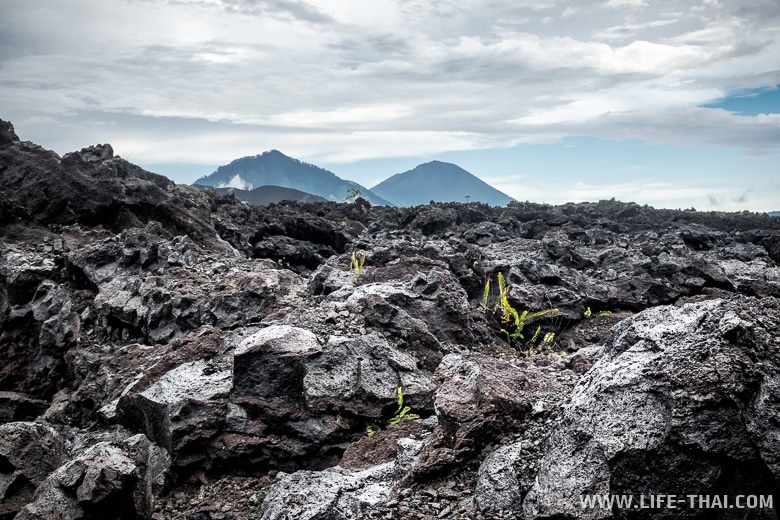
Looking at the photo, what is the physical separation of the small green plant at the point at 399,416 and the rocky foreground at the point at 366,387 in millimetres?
45

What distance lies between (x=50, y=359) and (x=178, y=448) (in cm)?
710

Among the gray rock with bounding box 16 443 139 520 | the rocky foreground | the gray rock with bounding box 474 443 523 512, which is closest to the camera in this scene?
the rocky foreground

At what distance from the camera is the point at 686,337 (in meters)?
4.55

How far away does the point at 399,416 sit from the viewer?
7352 mm

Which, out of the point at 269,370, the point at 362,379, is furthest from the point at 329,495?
the point at 269,370

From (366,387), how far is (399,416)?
24.8 inches

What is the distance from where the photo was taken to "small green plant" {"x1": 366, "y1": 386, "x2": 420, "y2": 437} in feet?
23.6

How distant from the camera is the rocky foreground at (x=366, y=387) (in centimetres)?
405

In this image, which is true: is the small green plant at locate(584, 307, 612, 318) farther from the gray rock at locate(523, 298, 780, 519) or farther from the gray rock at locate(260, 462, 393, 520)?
the gray rock at locate(260, 462, 393, 520)

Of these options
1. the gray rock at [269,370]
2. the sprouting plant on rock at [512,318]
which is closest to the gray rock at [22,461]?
the gray rock at [269,370]

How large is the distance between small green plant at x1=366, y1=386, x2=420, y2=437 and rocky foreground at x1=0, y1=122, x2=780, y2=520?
0.05 meters

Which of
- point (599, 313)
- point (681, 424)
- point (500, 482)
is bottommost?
point (500, 482)

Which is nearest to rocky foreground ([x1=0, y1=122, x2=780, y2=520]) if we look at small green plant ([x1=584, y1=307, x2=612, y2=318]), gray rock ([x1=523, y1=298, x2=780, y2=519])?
gray rock ([x1=523, y1=298, x2=780, y2=519])

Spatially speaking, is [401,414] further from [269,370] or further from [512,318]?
[512,318]
